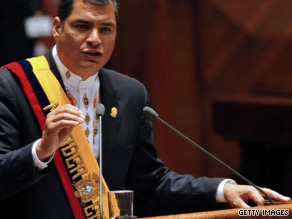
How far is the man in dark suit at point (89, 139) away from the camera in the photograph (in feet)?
4.95

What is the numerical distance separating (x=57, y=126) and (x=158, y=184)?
24.9 inches

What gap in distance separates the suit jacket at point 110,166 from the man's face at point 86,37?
91 millimetres

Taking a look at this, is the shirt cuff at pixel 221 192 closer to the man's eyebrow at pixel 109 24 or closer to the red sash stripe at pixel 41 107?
the red sash stripe at pixel 41 107

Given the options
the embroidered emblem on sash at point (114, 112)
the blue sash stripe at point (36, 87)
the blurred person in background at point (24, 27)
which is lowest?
the embroidered emblem on sash at point (114, 112)

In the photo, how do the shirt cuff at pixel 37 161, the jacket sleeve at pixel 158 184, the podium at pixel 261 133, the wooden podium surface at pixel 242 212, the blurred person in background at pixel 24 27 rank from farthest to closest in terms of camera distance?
1. the podium at pixel 261 133
2. the blurred person in background at pixel 24 27
3. the jacket sleeve at pixel 158 184
4. the shirt cuff at pixel 37 161
5. the wooden podium surface at pixel 242 212

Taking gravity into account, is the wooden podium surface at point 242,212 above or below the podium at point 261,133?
above

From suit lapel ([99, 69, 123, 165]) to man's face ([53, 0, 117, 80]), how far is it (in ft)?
0.37

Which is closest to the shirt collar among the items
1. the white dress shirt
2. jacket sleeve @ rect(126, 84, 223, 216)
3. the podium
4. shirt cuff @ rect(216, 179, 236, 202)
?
the white dress shirt

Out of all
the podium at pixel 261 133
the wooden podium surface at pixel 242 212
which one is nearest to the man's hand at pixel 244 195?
the wooden podium surface at pixel 242 212

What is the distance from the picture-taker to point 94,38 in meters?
1.74

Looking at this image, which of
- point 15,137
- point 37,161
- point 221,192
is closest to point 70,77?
point 15,137

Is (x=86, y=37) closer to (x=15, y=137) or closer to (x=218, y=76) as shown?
(x=15, y=137)

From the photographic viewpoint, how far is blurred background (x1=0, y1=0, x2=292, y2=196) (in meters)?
2.74

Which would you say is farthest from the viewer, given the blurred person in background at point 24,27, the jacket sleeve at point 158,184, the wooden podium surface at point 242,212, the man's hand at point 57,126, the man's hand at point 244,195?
the blurred person in background at point 24,27
